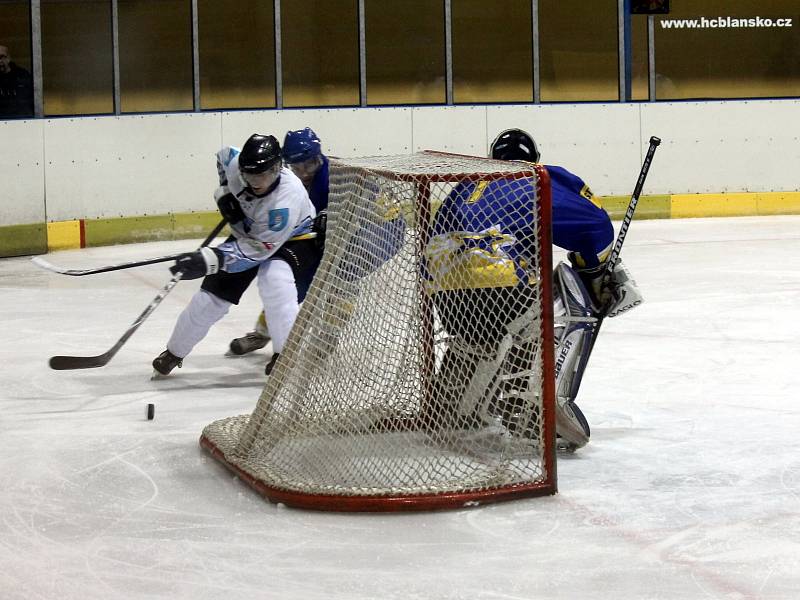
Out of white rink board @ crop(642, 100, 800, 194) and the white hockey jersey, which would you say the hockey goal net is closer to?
the white hockey jersey

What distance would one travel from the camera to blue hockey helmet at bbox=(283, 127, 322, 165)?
17.4 ft

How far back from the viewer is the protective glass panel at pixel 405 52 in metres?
10.3

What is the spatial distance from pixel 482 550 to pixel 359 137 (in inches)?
281

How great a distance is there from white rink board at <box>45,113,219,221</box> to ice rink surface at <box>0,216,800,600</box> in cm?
323

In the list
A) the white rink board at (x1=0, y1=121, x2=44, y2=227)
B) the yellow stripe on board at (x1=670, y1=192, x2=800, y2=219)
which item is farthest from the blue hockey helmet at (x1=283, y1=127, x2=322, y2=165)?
the yellow stripe on board at (x1=670, y1=192, x2=800, y2=219)

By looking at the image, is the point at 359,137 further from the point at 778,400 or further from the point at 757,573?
the point at 757,573

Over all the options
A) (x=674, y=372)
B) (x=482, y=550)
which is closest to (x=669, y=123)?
(x=674, y=372)

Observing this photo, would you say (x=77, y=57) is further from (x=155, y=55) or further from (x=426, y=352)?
(x=426, y=352)

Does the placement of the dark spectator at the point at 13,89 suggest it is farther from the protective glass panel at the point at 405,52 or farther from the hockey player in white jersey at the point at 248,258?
the hockey player in white jersey at the point at 248,258

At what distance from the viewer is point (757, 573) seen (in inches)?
113

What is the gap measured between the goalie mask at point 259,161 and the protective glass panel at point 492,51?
19.2ft

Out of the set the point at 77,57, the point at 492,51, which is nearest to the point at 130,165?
the point at 77,57

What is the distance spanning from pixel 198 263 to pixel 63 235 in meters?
4.49

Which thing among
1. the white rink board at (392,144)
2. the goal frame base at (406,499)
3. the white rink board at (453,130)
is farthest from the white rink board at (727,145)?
the goal frame base at (406,499)
